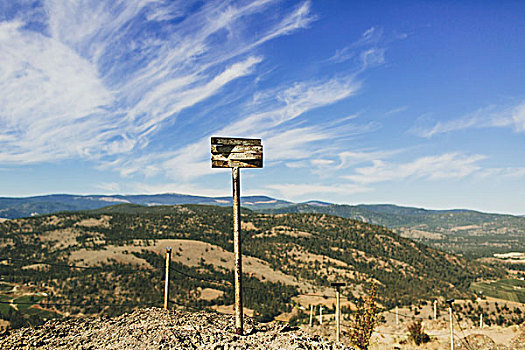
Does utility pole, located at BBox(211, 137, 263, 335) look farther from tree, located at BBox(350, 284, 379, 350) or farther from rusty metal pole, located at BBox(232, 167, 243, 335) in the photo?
tree, located at BBox(350, 284, 379, 350)

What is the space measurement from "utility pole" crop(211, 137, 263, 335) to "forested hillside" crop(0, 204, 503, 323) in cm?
3909

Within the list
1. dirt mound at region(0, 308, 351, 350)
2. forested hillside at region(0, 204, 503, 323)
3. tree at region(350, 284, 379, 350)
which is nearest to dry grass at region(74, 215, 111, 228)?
forested hillside at region(0, 204, 503, 323)

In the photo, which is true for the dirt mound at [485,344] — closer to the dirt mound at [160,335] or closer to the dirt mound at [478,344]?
the dirt mound at [478,344]

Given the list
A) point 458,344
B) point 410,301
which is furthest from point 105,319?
point 410,301

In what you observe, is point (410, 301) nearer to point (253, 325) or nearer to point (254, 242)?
point (254, 242)

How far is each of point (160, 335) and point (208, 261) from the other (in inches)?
3762

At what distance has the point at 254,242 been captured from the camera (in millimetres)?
123562

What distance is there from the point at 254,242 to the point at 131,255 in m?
42.5

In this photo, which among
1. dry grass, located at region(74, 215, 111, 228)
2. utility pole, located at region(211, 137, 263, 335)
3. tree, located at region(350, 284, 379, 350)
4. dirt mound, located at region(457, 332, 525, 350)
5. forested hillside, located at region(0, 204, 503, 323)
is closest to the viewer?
utility pole, located at region(211, 137, 263, 335)

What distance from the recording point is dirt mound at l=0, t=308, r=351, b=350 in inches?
352

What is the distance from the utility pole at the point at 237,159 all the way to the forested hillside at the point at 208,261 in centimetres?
3909

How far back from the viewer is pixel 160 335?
936 cm

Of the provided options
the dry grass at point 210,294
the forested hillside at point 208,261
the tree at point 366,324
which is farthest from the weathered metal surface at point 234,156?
the dry grass at point 210,294

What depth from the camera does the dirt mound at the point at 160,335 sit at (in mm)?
8930
